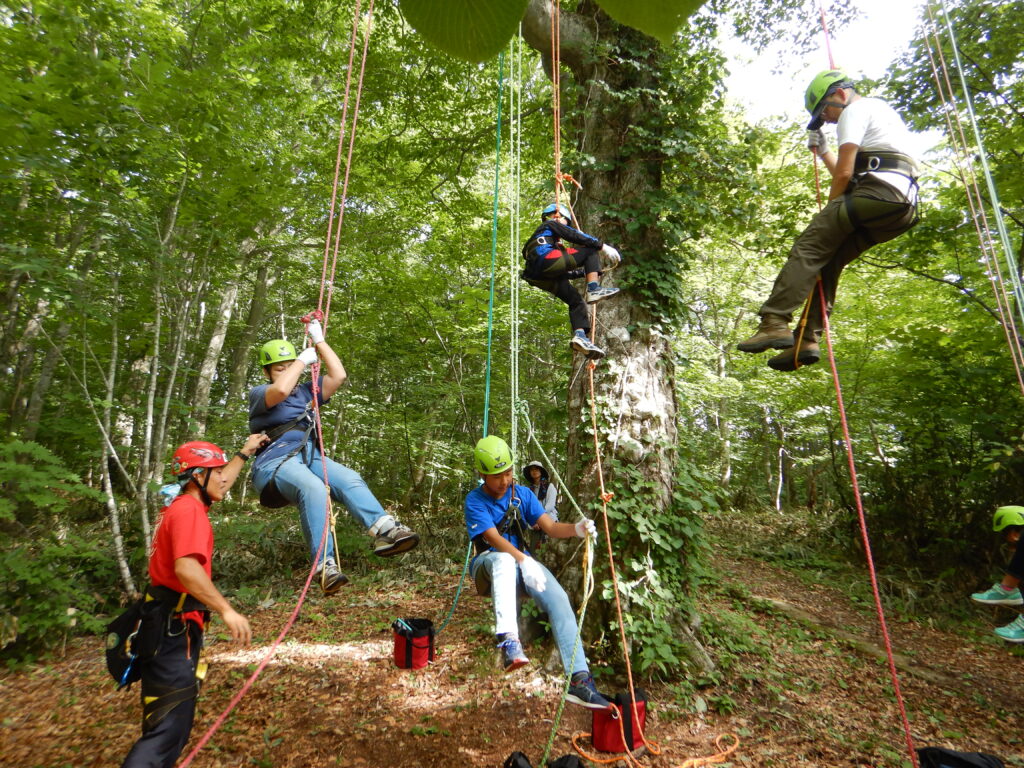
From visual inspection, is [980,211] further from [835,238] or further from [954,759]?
[954,759]

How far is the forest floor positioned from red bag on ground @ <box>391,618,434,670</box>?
10.3 inches

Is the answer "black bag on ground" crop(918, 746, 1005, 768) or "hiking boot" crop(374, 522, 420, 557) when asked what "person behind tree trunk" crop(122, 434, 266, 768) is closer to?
"hiking boot" crop(374, 522, 420, 557)

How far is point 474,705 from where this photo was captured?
13.0 ft

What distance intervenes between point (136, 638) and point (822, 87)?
4.05 metres

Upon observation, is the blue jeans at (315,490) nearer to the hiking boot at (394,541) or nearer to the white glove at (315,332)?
the hiking boot at (394,541)

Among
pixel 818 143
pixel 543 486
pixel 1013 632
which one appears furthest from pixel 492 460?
pixel 1013 632

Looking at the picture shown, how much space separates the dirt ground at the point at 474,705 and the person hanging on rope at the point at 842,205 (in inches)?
113

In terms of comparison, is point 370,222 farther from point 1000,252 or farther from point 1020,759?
point 1020,759

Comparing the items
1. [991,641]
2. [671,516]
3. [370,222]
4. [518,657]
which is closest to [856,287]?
[991,641]

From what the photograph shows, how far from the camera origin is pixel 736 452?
52.5ft

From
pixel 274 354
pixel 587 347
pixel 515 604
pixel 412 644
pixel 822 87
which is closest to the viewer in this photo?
pixel 822 87

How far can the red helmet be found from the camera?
96.5 inches

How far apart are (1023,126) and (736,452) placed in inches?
468

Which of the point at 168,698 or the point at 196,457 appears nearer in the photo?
the point at 168,698
